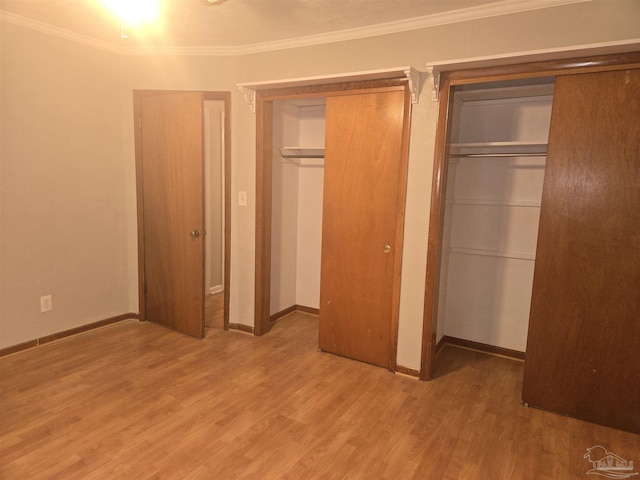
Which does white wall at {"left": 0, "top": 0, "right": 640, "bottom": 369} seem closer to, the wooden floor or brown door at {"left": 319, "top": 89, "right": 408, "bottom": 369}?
brown door at {"left": 319, "top": 89, "right": 408, "bottom": 369}

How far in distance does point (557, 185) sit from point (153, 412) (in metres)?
2.70

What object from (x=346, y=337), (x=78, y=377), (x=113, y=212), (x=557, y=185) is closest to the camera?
(x=557, y=185)

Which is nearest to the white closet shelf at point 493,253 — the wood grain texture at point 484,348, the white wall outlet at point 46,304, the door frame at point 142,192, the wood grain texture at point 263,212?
the wood grain texture at point 484,348

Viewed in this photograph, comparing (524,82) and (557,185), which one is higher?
(524,82)

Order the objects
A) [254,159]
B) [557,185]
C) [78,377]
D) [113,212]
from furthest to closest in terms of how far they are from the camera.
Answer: [113,212]
[254,159]
[78,377]
[557,185]

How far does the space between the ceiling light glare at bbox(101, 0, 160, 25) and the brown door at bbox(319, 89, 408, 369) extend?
1.31 metres

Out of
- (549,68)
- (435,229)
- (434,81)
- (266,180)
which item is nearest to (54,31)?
(266,180)

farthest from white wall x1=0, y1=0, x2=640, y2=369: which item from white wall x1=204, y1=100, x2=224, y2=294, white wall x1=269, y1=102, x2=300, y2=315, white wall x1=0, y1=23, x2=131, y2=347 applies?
white wall x1=204, y1=100, x2=224, y2=294

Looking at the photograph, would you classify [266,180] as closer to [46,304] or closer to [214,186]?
[214,186]

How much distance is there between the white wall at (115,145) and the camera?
100 inches

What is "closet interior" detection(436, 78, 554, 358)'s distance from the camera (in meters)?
3.10

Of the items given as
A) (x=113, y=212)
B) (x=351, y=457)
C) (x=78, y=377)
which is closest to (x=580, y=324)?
(x=351, y=457)

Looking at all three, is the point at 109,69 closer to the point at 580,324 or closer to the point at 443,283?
the point at 443,283

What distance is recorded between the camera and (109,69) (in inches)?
139
